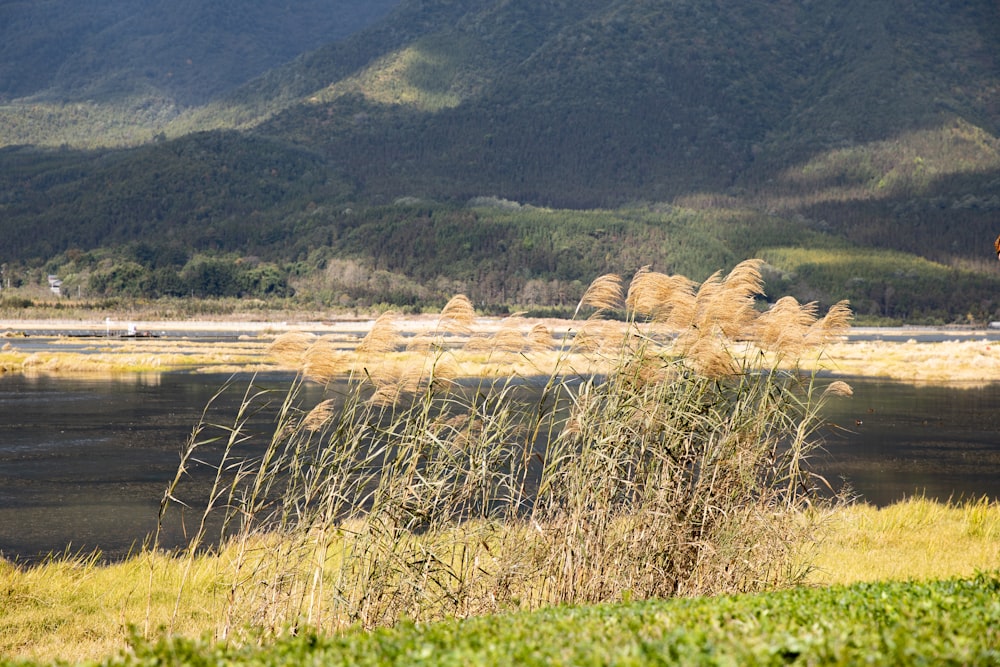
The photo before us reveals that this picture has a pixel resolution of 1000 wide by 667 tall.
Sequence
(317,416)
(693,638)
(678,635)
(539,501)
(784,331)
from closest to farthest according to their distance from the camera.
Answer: (693,638), (678,635), (539,501), (317,416), (784,331)

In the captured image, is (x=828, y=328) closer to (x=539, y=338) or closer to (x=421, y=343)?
(x=539, y=338)

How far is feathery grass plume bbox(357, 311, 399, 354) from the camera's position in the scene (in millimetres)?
9867

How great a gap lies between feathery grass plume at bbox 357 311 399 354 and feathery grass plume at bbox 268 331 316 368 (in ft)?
1.80

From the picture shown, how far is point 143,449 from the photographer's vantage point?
26828 millimetres

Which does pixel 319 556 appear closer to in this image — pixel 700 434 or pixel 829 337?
pixel 700 434

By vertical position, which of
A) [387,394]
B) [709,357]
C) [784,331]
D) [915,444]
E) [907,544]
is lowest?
[915,444]

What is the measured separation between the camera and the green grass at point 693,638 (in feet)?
18.7

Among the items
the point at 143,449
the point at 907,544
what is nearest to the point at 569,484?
the point at 907,544

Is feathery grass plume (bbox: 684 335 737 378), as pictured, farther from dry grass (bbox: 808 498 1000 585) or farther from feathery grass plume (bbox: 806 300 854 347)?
dry grass (bbox: 808 498 1000 585)

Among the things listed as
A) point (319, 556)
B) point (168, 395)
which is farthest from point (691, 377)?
point (168, 395)

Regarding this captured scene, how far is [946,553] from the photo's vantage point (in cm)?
1341

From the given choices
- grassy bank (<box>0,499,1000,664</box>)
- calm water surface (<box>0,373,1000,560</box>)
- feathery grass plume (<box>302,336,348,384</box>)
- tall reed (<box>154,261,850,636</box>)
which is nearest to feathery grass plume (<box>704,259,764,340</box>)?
tall reed (<box>154,261,850,636</box>)

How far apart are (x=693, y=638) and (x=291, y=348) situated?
523 cm

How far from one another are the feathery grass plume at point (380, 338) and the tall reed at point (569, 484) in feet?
0.05
